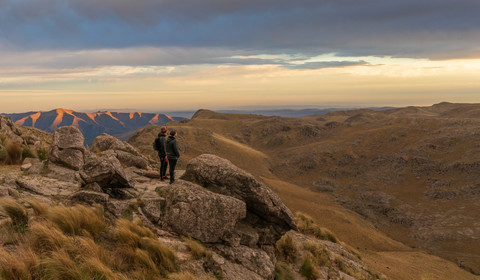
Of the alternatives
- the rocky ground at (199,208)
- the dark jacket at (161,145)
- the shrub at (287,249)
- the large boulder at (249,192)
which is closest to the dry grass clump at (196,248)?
the rocky ground at (199,208)

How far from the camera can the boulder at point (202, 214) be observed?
371 inches

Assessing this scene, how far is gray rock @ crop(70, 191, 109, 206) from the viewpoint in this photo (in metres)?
9.54

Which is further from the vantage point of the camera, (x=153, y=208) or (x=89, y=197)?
(x=153, y=208)

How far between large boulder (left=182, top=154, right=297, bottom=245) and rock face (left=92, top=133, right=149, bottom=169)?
7.90 metres

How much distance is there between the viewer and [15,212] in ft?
24.9

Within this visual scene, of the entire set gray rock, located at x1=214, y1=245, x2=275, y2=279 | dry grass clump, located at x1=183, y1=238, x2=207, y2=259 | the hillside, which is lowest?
the hillside

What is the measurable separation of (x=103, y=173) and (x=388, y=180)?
59900 mm

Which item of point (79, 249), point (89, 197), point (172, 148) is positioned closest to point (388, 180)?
point (172, 148)

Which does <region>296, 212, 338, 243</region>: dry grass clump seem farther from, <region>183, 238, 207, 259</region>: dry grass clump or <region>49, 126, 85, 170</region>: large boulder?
<region>49, 126, 85, 170</region>: large boulder

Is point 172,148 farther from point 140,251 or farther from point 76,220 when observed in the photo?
point 140,251

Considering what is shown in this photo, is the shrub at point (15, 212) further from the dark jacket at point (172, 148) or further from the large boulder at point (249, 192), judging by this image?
the dark jacket at point (172, 148)

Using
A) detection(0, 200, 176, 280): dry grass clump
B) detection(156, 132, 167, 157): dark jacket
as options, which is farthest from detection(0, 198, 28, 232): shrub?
detection(156, 132, 167, 157): dark jacket

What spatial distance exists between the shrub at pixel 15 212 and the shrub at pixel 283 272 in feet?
28.5

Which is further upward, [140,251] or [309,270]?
[140,251]
